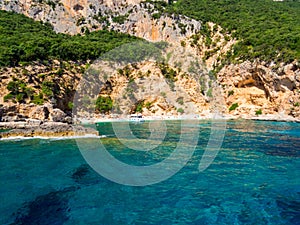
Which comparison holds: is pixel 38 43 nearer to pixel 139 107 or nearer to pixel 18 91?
pixel 18 91

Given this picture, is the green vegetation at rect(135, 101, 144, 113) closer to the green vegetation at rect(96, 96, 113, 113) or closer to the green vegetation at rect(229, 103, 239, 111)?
the green vegetation at rect(96, 96, 113, 113)

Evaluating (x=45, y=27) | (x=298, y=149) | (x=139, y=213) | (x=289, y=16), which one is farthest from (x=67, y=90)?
(x=289, y=16)

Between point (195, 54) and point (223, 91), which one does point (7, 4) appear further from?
point (223, 91)

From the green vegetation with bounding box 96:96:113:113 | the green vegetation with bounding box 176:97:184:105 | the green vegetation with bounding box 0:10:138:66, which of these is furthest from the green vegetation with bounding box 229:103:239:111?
the green vegetation with bounding box 0:10:138:66

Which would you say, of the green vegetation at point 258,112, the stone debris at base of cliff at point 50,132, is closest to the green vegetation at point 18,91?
the stone debris at base of cliff at point 50,132

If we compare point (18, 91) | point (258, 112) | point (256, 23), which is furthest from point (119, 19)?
point (258, 112)

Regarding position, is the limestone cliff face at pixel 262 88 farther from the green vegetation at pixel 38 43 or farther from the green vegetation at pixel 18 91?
the green vegetation at pixel 18 91
